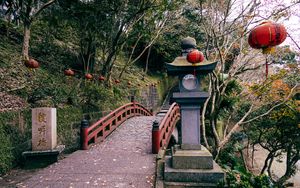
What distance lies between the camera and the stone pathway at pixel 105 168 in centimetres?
663

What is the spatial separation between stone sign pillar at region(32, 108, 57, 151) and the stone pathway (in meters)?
0.79

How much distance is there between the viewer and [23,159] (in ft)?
27.4

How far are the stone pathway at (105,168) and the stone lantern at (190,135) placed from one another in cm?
83

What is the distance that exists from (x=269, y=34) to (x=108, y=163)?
600cm

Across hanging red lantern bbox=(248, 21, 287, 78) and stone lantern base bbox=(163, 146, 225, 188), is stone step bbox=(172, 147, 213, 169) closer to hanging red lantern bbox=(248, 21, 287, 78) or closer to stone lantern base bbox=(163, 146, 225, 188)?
stone lantern base bbox=(163, 146, 225, 188)

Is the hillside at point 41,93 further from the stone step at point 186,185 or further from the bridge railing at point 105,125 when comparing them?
the stone step at point 186,185

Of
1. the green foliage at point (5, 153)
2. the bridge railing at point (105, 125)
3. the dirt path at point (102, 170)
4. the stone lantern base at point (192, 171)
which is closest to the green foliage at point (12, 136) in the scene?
the green foliage at point (5, 153)

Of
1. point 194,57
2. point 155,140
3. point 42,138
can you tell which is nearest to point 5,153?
point 42,138

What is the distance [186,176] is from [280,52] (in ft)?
39.2

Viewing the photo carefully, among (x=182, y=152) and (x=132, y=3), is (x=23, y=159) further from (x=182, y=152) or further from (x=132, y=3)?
(x=132, y=3)

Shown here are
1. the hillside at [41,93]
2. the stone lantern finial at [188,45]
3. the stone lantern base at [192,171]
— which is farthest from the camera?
the hillside at [41,93]

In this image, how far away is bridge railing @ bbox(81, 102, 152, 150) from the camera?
10234 millimetres

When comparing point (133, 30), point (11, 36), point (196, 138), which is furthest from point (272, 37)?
point (11, 36)

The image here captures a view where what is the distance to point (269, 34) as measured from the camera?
511 cm
